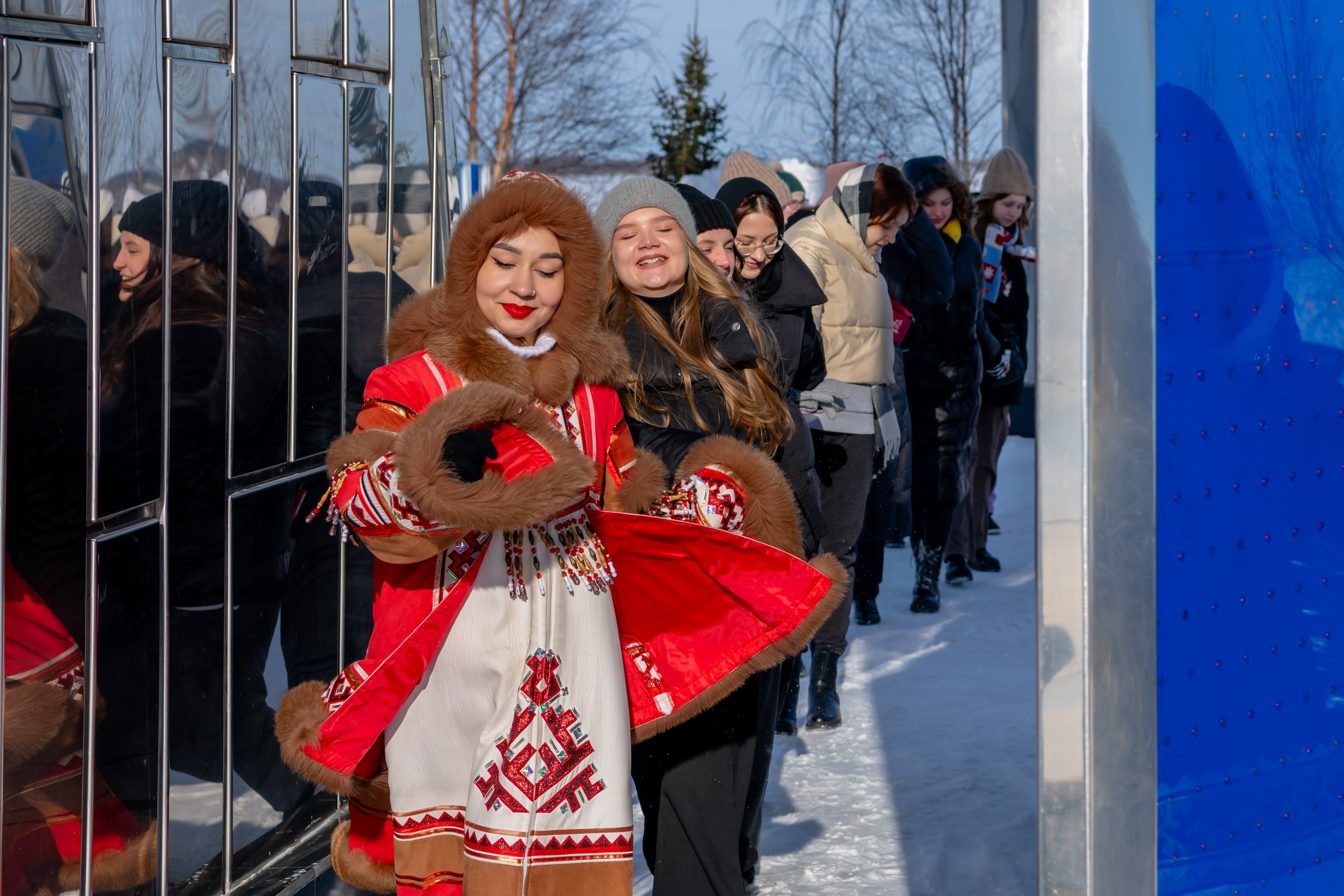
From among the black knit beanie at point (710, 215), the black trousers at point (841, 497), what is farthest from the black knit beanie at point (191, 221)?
the black trousers at point (841, 497)

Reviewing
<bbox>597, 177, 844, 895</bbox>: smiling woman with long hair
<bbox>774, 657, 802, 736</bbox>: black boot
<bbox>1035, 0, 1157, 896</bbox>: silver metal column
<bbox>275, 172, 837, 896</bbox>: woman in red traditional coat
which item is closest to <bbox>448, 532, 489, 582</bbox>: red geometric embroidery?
<bbox>275, 172, 837, 896</bbox>: woman in red traditional coat

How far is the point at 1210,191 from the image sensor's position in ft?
6.50

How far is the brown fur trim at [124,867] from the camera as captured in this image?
2.18 metres

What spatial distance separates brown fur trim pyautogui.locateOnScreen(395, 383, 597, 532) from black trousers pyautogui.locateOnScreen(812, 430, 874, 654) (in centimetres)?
252

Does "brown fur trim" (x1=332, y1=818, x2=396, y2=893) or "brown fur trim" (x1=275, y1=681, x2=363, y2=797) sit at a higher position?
"brown fur trim" (x1=275, y1=681, x2=363, y2=797)

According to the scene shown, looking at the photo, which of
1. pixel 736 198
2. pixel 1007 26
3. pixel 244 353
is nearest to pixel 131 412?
pixel 244 353

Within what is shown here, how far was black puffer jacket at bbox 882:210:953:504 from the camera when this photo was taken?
216 inches

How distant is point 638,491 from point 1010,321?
5.07 meters

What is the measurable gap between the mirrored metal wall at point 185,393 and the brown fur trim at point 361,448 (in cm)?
41

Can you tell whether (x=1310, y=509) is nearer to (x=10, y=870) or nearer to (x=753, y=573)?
(x=753, y=573)

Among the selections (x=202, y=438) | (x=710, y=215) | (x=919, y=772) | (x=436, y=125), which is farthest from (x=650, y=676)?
→ (x=919, y=772)

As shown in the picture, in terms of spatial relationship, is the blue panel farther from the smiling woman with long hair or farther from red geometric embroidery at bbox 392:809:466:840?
red geometric embroidery at bbox 392:809:466:840

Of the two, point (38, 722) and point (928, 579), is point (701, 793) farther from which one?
point (928, 579)

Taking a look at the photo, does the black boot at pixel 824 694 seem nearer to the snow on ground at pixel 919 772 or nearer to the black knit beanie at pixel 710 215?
the snow on ground at pixel 919 772
